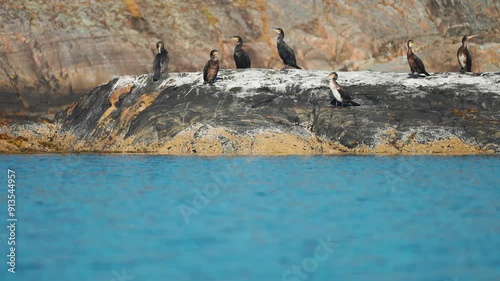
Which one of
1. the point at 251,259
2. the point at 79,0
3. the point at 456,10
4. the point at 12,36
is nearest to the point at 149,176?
the point at 251,259

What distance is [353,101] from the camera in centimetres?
2531

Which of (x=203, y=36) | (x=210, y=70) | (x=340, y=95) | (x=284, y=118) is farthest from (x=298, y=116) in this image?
(x=203, y=36)

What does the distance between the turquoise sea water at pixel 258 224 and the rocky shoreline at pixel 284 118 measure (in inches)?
218

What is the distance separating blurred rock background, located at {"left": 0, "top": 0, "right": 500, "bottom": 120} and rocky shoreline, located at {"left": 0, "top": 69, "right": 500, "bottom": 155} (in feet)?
20.0

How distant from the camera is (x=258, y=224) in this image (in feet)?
35.4

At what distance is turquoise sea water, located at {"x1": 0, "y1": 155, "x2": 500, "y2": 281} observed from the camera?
337 inches

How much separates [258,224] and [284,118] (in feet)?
45.6

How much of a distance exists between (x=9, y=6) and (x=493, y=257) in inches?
1213

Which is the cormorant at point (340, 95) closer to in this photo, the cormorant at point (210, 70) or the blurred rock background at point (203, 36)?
the cormorant at point (210, 70)

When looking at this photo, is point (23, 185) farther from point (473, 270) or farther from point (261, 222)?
point (473, 270)

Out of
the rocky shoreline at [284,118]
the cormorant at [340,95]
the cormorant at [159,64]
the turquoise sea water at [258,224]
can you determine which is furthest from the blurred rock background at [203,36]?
the turquoise sea water at [258,224]

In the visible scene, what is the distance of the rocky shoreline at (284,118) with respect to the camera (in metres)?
23.5

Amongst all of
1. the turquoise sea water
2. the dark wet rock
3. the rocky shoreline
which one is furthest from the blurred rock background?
the turquoise sea water

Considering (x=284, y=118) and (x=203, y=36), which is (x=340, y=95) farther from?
(x=203, y=36)
